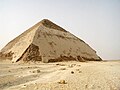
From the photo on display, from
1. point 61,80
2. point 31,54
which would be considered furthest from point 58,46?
point 61,80

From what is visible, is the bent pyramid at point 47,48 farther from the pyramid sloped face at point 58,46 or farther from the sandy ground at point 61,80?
the sandy ground at point 61,80

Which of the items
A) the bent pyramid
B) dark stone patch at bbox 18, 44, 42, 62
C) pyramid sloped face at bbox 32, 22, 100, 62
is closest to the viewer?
dark stone patch at bbox 18, 44, 42, 62

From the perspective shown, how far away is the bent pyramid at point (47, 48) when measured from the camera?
38344 mm

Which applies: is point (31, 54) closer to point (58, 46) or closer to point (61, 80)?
point (58, 46)

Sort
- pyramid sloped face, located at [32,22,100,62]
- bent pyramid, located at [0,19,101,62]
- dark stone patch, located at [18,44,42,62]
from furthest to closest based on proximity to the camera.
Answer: pyramid sloped face, located at [32,22,100,62] < bent pyramid, located at [0,19,101,62] < dark stone patch, located at [18,44,42,62]

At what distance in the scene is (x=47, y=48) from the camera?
41.1 metres

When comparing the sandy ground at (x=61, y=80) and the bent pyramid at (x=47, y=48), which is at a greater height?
the bent pyramid at (x=47, y=48)

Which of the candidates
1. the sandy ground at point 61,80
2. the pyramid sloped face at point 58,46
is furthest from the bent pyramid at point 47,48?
the sandy ground at point 61,80

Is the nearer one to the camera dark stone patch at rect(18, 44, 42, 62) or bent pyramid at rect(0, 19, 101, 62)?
dark stone patch at rect(18, 44, 42, 62)

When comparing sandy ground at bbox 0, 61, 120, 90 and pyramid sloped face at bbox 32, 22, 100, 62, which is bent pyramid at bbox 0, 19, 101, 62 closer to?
pyramid sloped face at bbox 32, 22, 100, 62

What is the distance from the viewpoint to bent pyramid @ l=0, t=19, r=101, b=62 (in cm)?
3834

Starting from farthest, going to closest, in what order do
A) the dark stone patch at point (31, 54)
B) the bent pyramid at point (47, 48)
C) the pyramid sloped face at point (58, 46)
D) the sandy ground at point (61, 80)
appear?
the pyramid sloped face at point (58, 46)
the bent pyramid at point (47, 48)
the dark stone patch at point (31, 54)
the sandy ground at point (61, 80)

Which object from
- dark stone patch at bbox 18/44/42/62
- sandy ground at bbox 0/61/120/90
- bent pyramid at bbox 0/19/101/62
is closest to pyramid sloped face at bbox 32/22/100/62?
bent pyramid at bbox 0/19/101/62

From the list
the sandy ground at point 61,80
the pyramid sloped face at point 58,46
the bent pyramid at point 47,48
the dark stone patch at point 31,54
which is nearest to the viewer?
the sandy ground at point 61,80
